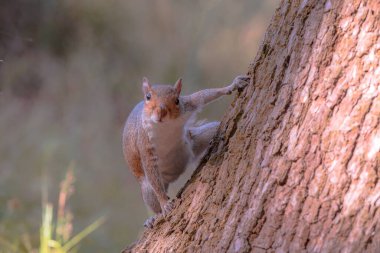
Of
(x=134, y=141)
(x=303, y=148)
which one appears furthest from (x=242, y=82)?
(x=134, y=141)

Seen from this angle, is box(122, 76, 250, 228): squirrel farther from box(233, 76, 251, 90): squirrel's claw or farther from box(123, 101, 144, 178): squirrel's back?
box(233, 76, 251, 90): squirrel's claw

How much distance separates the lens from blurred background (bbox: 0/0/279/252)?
22.8 feet

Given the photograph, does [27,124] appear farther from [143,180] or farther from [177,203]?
[177,203]

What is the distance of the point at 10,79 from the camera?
8148mm

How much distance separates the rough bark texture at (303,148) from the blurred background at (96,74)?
12.7 feet

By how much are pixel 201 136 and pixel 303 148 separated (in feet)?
3.29

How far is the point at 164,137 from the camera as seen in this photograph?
3.37 metres

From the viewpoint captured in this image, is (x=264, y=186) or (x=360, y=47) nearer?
(x=360, y=47)

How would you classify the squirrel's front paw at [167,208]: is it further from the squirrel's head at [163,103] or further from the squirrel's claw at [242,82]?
the squirrel's claw at [242,82]

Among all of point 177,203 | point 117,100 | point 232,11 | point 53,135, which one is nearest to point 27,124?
point 53,135

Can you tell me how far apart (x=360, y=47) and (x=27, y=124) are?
5.76m

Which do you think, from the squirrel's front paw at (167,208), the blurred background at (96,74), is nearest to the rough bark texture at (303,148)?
the squirrel's front paw at (167,208)

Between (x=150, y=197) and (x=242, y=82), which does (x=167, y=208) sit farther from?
(x=242, y=82)

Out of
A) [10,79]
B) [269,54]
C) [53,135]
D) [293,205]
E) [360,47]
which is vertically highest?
[10,79]
